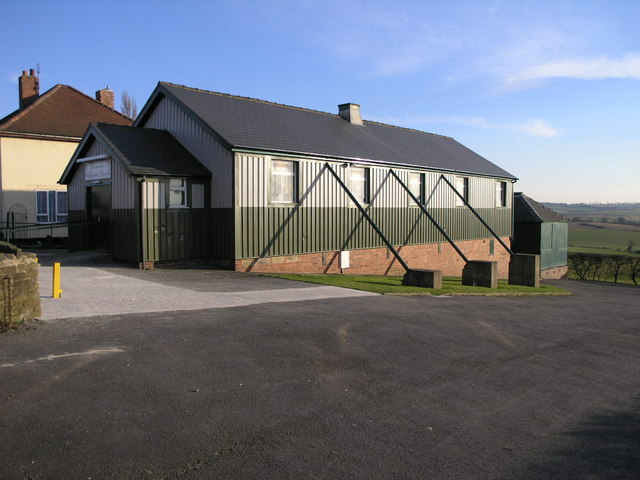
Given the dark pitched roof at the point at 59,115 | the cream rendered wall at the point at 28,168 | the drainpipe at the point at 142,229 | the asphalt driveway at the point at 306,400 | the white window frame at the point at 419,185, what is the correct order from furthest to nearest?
the dark pitched roof at the point at 59,115
the cream rendered wall at the point at 28,168
the white window frame at the point at 419,185
the drainpipe at the point at 142,229
the asphalt driveway at the point at 306,400

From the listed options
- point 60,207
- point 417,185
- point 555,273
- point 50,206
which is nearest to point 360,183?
point 417,185

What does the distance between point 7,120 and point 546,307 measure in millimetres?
26491

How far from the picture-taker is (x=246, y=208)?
17.0 meters

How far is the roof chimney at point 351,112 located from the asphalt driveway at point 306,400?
1760 centimetres

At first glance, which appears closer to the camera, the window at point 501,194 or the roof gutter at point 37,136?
the roof gutter at point 37,136

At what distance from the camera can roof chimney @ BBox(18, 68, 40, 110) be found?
103 ft

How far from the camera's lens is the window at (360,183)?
840 inches

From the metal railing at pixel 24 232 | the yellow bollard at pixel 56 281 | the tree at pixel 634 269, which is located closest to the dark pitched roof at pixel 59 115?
the metal railing at pixel 24 232

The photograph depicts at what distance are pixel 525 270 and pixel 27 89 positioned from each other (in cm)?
2863

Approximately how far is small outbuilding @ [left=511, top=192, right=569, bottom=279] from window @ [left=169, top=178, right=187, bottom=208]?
24.0 meters

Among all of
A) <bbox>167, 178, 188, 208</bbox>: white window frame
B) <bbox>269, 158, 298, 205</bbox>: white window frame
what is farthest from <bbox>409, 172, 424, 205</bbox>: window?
<bbox>167, 178, 188, 208</bbox>: white window frame

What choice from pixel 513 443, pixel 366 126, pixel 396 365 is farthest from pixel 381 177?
pixel 513 443

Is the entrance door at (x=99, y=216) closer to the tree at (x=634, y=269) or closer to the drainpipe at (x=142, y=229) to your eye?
A: the drainpipe at (x=142, y=229)

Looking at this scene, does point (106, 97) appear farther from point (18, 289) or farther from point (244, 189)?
point (18, 289)
